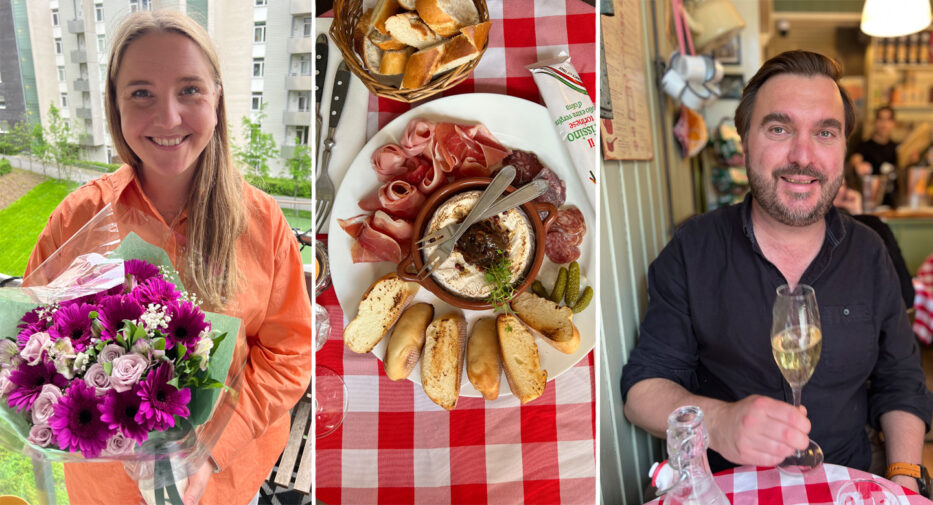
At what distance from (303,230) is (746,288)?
41.6 inches

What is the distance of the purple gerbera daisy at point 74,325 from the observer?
2.47ft

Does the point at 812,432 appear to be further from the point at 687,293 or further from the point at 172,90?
the point at 172,90

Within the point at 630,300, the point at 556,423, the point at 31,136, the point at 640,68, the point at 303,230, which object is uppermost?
the point at 640,68

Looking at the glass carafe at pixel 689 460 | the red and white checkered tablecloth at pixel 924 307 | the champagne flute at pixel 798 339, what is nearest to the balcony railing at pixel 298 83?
the glass carafe at pixel 689 460

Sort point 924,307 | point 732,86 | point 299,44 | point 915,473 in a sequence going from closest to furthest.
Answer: point 299,44 < point 915,473 < point 732,86 < point 924,307

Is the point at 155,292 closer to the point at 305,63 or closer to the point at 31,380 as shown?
the point at 31,380

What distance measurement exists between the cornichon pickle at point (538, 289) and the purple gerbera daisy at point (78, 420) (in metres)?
0.71

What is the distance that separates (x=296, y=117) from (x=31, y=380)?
0.48 meters

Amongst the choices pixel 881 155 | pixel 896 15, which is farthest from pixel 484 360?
pixel 881 155

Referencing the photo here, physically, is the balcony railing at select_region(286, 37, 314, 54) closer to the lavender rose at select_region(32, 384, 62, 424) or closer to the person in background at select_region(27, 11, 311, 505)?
the person in background at select_region(27, 11, 311, 505)

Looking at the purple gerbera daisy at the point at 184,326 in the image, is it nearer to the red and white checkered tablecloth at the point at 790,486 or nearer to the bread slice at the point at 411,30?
the bread slice at the point at 411,30

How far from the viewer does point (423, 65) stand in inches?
39.4

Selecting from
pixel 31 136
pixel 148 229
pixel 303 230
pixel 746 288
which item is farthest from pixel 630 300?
pixel 31 136

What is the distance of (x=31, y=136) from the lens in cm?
86
